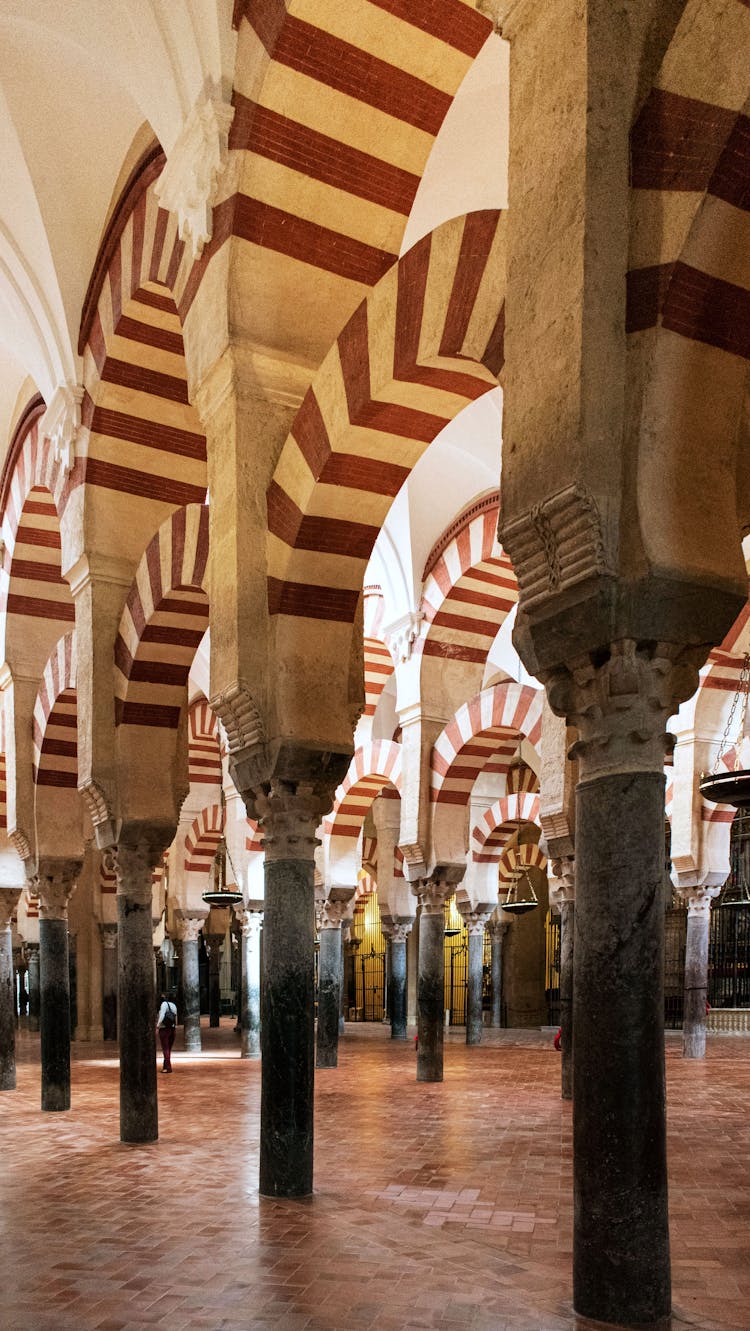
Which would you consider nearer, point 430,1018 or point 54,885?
point 54,885

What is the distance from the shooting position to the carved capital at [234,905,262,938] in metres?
13.4

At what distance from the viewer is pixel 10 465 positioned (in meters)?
10.1

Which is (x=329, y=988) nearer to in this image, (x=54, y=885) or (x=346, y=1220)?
(x=54, y=885)

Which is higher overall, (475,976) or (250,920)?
(250,920)

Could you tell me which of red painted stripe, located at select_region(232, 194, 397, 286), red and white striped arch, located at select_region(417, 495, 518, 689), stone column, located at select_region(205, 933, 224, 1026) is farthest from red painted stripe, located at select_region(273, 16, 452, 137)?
stone column, located at select_region(205, 933, 224, 1026)

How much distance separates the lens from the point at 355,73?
15.9 feet

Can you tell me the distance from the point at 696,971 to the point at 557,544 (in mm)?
8528

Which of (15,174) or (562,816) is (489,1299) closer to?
(562,816)

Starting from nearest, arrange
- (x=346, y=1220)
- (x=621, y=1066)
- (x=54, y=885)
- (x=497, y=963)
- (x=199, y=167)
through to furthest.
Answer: (x=621, y=1066) < (x=346, y=1220) < (x=199, y=167) < (x=54, y=885) < (x=497, y=963)

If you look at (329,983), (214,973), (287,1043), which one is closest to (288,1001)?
(287,1043)

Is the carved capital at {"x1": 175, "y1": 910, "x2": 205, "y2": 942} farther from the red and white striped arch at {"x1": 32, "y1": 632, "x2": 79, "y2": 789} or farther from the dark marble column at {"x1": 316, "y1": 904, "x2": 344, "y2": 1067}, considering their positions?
the red and white striped arch at {"x1": 32, "y1": 632, "x2": 79, "y2": 789}

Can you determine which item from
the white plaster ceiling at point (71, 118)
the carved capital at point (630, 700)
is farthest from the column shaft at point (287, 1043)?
the white plaster ceiling at point (71, 118)

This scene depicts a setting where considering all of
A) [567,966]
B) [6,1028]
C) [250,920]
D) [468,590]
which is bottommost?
[6,1028]

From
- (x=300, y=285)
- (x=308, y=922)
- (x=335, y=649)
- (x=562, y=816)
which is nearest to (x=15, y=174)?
(x=300, y=285)
